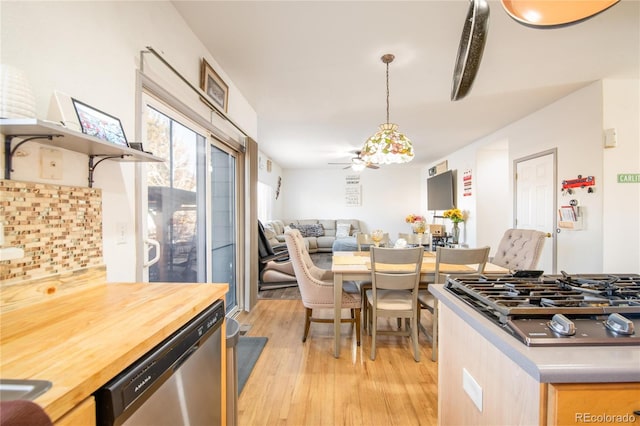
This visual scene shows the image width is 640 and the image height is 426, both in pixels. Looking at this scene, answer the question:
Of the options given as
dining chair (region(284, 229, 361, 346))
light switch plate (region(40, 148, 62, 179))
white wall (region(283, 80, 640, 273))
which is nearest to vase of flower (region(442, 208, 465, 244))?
white wall (region(283, 80, 640, 273))

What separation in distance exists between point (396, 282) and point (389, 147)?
1.19 m

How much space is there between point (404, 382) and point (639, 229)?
2.84 meters

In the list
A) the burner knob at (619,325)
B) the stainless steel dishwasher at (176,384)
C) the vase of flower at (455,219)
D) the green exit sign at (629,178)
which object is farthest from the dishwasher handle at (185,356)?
the vase of flower at (455,219)

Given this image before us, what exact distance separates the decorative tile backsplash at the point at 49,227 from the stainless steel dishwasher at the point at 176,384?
548mm

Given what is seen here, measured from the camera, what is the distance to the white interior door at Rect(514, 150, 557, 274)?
328cm

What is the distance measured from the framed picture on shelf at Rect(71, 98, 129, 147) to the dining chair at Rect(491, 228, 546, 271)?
9.71 ft

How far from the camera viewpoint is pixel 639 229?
2.65 m

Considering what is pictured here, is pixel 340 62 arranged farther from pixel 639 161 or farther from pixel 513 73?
pixel 639 161

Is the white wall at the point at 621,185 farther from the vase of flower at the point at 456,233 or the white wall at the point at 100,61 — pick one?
the white wall at the point at 100,61

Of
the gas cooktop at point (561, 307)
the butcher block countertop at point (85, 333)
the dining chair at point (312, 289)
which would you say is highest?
the gas cooktop at point (561, 307)

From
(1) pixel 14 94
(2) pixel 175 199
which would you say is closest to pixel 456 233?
(2) pixel 175 199

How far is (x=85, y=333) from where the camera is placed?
28.3 inches

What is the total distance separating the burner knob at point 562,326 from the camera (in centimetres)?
64

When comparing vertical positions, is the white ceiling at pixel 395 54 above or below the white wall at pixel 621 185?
above
